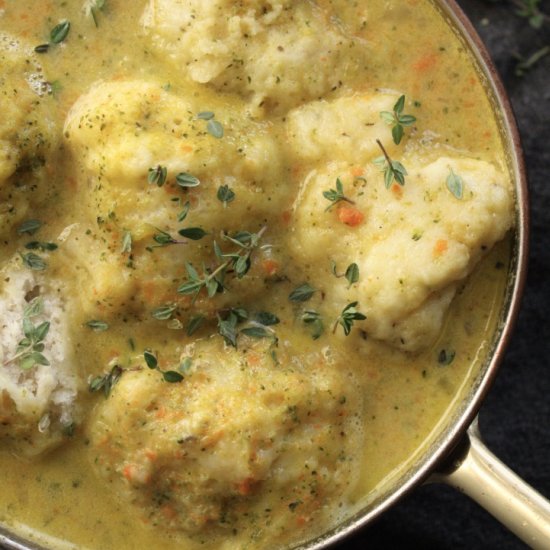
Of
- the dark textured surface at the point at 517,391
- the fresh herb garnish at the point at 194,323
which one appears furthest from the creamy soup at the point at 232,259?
the dark textured surface at the point at 517,391

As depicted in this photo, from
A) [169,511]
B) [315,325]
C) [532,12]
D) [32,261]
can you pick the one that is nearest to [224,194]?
[315,325]

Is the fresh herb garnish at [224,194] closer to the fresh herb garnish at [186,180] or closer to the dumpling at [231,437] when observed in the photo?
the fresh herb garnish at [186,180]

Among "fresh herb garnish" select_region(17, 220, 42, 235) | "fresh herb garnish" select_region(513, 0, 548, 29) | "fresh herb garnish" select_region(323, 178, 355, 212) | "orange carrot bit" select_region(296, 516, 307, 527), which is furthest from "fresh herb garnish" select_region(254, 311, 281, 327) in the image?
"fresh herb garnish" select_region(513, 0, 548, 29)

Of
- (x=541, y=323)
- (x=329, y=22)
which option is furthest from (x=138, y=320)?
(x=541, y=323)

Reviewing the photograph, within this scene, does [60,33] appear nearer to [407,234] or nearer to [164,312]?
[164,312]

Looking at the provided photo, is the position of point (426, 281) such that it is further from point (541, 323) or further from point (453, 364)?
point (541, 323)

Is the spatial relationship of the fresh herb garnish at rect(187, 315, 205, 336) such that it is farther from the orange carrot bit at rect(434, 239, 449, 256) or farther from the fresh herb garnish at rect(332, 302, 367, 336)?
the orange carrot bit at rect(434, 239, 449, 256)
